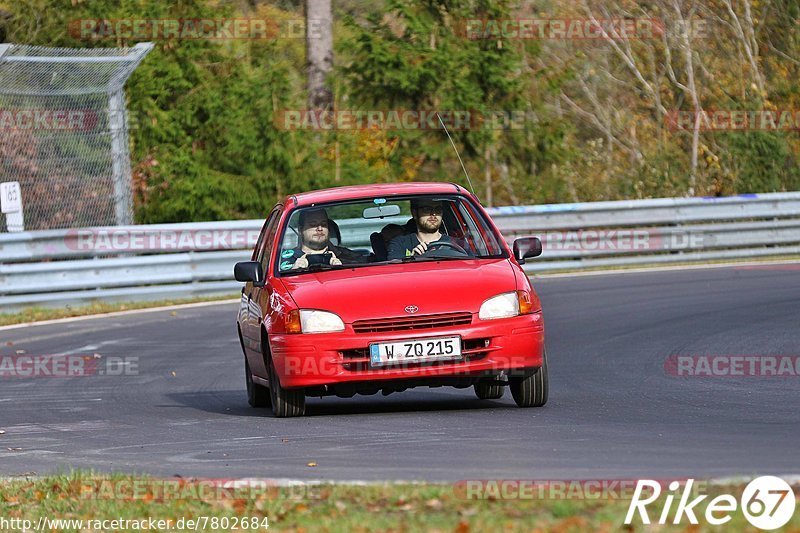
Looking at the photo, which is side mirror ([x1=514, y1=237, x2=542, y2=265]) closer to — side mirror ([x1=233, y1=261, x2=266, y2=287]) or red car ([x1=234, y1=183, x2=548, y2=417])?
red car ([x1=234, y1=183, x2=548, y2=417])

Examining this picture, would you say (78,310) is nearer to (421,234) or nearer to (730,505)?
(421,234)

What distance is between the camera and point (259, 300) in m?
11.1

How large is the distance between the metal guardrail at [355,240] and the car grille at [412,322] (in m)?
7.74

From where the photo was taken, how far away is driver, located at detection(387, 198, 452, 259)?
10.9 meters

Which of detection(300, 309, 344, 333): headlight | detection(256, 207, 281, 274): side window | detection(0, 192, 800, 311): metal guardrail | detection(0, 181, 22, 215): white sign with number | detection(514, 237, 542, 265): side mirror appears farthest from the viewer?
detection(0, 192, 800, 311): metal guardrail

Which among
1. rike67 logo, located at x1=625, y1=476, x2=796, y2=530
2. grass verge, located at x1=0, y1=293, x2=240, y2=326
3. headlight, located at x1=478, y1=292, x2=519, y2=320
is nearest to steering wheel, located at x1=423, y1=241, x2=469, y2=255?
headlight, located at x1=478, y1=292, x2=519, y2=320

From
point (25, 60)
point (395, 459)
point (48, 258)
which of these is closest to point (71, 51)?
point (25, 60)

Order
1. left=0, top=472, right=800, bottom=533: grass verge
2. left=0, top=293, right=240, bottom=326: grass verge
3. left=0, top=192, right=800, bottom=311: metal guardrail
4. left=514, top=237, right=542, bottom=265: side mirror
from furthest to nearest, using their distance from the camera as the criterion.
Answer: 1. left=0, top=192, right=800, bottom=311: metal guardrail
2. left=0, top=293, right=240, bottom=326: grass verge
3. left=514, top=237, right=542, bottom=265: side mirror
4. left=0, top=472, right=800, bottom=533: grass verge

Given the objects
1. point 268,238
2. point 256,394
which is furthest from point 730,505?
point 268,238

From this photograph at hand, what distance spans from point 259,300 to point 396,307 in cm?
161

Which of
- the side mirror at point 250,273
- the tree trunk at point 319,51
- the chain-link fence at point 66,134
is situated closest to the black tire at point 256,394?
the side mirror at point 250,273

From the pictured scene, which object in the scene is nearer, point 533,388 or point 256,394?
point 533,388

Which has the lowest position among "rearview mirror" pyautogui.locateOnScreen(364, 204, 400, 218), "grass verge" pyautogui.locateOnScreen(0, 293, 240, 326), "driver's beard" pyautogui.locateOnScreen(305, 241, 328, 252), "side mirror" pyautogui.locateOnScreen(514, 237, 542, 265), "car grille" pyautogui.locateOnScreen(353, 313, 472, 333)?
"grass verge" pyautogui.locateOnScreen(0, 293, 240, 326)

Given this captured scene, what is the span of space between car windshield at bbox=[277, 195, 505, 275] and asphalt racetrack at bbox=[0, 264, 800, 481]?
3.45ft
